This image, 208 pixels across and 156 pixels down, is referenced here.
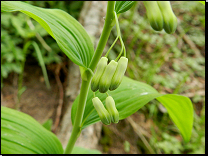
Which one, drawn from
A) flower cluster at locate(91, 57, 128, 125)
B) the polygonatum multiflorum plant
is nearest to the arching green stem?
the polygonatum multiflorum plant

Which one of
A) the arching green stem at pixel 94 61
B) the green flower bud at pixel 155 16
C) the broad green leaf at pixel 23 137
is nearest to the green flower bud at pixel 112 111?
the arching green stem at pixel 94 61

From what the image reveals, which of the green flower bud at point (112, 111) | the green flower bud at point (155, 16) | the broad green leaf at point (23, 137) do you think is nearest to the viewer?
the green flower bud at point (155, 16)

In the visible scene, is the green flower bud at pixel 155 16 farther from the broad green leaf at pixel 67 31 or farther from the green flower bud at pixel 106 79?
the broad green leaf at pixel 67 31

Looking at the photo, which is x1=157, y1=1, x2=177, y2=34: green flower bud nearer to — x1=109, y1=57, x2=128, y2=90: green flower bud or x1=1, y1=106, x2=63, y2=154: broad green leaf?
x1=109, y1=57, x2=128, y2=90: green flower bud

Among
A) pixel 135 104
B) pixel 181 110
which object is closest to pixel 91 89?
pixel 135 104

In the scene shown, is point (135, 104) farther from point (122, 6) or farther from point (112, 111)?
point (122, 6)

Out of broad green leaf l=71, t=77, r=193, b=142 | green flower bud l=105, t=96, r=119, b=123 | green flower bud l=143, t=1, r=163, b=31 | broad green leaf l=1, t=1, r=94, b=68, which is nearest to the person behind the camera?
green flower bud l=143, t=1, r=163, b=31

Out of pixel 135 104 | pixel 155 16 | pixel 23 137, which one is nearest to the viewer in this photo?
pixel 155 16

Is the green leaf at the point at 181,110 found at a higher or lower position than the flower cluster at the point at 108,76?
lower

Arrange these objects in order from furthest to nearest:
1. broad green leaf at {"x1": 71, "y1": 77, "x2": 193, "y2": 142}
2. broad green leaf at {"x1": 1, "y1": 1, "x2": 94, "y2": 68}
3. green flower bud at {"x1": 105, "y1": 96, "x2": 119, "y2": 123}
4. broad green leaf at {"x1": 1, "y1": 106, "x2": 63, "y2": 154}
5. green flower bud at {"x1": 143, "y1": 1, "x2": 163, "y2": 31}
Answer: broad green leaf at {"x1": 1, "y1": 106, "x2": 63, "y2": 154}
broad green leaf at {"x1": 71, "y1": 77, "x2": 193, "y2": 142}
broad green leaf at {"x1": 1, "y1": 1, "x2": 94, "y2": 68}
green flower bud at {"x1": 105, "y1": 96, "x2": 119, "y2": 123}
green flower bud at {"x1": 143, "y1": 1, "x2": 163, "y2": 31}
